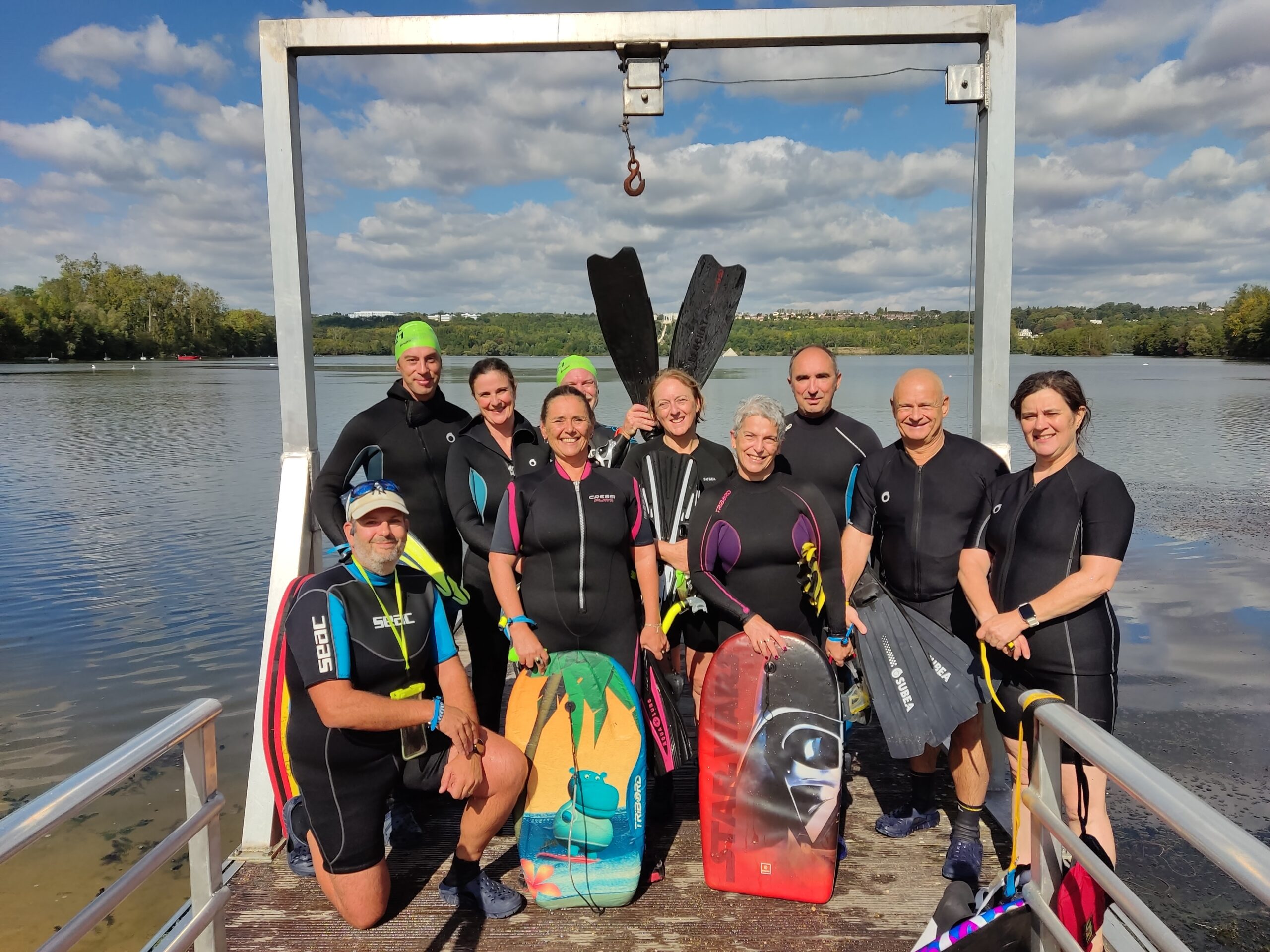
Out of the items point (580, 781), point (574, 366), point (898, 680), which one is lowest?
point (580, 781)

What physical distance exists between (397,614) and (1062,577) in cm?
199

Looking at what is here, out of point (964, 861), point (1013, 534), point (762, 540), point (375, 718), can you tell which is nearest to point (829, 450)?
point (762, 540)

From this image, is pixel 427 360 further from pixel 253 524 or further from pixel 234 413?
pixel 234 413

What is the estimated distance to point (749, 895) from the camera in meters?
2.55

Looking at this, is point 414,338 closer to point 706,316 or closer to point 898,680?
point 706,316

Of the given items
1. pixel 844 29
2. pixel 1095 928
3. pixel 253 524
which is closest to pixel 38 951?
pixel 1095 928

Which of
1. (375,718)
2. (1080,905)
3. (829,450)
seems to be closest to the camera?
(1080,905)

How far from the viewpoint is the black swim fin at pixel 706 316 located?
4070 millimetres

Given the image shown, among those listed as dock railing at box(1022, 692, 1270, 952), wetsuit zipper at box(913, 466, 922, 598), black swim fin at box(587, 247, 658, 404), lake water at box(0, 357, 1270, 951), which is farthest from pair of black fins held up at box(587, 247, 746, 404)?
dock railing at box(1022, 692, 1270, 952)

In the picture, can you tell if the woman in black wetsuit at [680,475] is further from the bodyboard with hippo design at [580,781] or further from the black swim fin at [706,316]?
the black swim fin at [706,316]

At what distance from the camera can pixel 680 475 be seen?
3072 mm

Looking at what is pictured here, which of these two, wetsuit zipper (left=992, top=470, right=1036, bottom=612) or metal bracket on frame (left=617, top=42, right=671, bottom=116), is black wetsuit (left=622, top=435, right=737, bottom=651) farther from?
metal bracket on frame (left=617, top=42, right=671, bottom=116)

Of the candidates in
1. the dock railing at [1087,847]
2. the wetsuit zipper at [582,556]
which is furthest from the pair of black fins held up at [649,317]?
the dock railing at [1087,847]

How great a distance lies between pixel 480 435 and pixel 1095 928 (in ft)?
7.94
